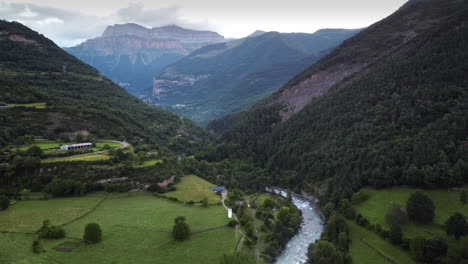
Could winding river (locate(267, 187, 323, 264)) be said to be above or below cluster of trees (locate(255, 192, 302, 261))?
below

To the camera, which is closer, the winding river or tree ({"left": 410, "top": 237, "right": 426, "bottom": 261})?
tree ({"left": 410, "top": 237, "right": 426, "bottom": 261})

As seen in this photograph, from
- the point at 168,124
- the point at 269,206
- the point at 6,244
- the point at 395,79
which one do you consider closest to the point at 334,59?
the point at 395,79

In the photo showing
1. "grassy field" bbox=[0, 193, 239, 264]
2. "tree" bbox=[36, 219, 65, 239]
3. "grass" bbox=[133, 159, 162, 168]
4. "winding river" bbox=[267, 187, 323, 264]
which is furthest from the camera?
"grass" bbox=[133, 159, 162, 168]

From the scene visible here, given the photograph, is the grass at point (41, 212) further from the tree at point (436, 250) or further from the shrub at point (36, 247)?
the tree at point (436, 250)

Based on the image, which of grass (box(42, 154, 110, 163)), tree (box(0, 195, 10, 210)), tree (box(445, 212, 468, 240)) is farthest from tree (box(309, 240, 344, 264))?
tree (box(0, 195, 10, 210))

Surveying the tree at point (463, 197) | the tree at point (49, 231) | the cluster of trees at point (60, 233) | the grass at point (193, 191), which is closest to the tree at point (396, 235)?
the tree at point (463, 197)

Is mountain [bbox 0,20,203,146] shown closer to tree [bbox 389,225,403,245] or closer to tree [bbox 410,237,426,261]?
tree [bbox 389,225,403,245]

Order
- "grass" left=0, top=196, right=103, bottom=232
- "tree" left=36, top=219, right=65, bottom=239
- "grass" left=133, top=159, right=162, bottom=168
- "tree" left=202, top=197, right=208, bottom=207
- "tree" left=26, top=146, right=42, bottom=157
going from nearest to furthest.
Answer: "tree" left=36, top=219, right=65, bottom=239, "grass" left=0, top=196, right=103, bottom=232, "tree" left=26, top=146, right=42, bottom=157, "tree" left=202, top=197, right=208, bottom=207, "grass" left=133, top=159, right=162, bottom=168

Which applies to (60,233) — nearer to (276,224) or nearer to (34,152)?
(34,152)
